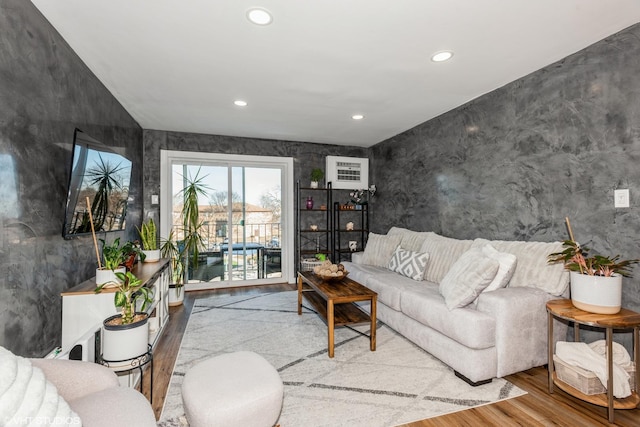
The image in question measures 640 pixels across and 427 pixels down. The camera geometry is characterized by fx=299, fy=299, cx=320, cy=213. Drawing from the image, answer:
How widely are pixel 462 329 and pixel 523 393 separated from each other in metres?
0.53

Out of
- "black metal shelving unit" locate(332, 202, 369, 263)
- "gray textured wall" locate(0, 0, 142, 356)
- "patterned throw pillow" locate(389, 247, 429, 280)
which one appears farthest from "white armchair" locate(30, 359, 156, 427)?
"black metal shelving unit" locate(332, 202, 369, 263)

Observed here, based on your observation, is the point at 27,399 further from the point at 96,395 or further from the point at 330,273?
the point at 330,273

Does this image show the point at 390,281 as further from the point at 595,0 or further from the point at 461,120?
the point at 595,0

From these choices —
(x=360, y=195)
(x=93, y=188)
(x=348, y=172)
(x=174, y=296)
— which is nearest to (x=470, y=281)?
(x=93, y=188)

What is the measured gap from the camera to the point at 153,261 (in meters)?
3.27

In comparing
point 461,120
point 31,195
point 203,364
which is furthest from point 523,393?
point 31,195

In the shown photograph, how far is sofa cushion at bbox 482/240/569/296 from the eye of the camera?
2.24 meters

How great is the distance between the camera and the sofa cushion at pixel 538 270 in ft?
7.34

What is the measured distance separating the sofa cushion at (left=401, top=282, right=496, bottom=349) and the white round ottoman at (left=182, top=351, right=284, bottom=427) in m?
1.37

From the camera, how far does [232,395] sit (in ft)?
4.56

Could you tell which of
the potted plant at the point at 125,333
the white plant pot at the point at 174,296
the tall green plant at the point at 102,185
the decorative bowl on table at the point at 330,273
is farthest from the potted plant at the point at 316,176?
the potted plant at the point at 125,333

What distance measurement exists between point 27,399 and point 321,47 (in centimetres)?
244

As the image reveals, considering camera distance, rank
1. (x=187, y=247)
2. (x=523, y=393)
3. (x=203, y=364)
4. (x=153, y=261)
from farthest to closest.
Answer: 1. (x=187, y=247)
2. (x=153, y=261)
3. (x=523, y=393)
4. (x=203, y=364)

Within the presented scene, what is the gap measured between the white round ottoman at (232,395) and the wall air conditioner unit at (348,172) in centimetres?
385
